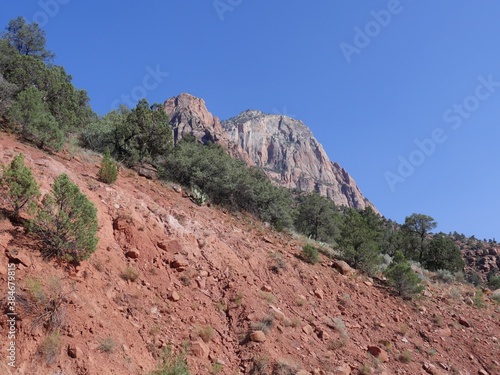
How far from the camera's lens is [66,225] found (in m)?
6.59

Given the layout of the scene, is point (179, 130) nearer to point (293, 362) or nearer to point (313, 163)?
point (313, 163)

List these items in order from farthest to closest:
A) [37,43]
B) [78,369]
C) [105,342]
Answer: [37,43] → [105,342] → [78,369]

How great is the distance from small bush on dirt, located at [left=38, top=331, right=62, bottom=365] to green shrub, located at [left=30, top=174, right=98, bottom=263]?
1714 mm

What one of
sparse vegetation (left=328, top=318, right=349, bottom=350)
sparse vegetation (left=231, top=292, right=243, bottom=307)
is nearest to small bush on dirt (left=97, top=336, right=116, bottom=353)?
sparse vegetation (left=231, top=292, right=243, bottom=307)

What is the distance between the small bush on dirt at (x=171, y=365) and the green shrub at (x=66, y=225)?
2540 mm

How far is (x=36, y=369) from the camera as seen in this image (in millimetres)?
4805

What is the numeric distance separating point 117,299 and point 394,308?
9.75m

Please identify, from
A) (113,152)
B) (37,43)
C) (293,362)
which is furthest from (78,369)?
(37,43)

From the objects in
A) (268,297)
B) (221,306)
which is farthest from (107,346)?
(268,297)

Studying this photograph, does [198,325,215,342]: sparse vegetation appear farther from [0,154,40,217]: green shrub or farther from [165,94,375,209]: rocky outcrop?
[165,94,375,209]: rocky outcrop

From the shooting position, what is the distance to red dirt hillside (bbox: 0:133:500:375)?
229 inches

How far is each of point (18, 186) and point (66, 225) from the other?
Result: 50.2 inches

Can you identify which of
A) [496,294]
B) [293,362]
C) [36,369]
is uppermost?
[496,294]

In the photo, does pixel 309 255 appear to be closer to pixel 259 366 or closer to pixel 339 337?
pixel 339 337
